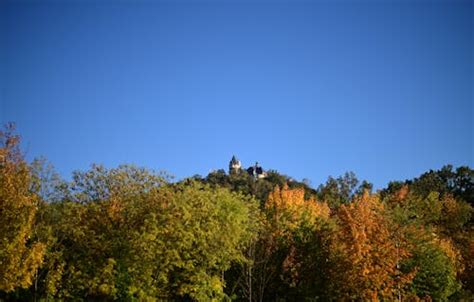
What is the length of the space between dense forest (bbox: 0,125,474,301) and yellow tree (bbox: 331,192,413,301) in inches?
3.0

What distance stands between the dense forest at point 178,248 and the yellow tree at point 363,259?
0.25ft

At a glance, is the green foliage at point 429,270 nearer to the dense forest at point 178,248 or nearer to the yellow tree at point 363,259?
the dense forest at point 178,248

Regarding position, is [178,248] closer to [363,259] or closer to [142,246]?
[142,246]

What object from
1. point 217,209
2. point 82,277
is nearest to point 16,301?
point 82,277

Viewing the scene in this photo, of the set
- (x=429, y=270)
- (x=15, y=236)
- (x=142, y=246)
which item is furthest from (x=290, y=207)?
(x=15, y=236)

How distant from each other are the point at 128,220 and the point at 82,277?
13.7 ft

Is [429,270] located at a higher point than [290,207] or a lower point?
lower

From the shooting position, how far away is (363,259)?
2830cm

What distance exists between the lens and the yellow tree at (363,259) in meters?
28.0

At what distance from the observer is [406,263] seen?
1422 inches

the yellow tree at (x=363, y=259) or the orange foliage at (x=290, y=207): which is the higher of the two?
the orange foliage at (x=290, y=207)

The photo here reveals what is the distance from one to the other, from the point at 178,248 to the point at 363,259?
34.0 feet

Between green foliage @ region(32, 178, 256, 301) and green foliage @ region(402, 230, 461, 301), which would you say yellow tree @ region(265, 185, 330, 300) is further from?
green foliage @ region(402, 230, 461, 301)

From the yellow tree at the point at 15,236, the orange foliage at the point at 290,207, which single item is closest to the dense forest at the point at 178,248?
the yellow tree at the point at 15,236
